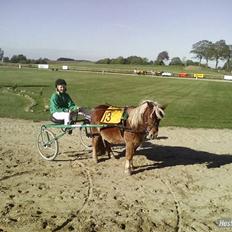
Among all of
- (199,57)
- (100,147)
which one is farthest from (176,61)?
(100,147)

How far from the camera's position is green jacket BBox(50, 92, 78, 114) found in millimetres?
10547

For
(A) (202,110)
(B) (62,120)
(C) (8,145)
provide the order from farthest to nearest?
(A) (202,110) → (C) (8,145) → (B) (62,120)

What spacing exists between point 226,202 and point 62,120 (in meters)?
4.84

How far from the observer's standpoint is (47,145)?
1072cm

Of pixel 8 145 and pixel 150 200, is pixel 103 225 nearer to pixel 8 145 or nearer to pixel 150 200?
pixel 150 200

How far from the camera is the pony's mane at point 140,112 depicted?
861 centimetres

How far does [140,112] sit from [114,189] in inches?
75.5

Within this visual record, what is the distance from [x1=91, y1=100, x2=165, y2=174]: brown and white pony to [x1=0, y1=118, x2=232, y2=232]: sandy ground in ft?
2.13

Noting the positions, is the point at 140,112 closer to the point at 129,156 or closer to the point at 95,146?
the point at 129,156

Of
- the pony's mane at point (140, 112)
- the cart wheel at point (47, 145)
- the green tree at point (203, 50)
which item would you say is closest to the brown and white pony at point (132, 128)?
the pony's mane at point (140, 112)

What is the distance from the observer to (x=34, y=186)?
326 inches

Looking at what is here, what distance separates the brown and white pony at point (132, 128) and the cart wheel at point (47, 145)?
1139 mm

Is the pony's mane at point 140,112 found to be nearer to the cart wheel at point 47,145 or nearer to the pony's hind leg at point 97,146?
the pony's hind leg at point 97,146

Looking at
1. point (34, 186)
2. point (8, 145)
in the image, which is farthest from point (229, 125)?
point (34, 186)
